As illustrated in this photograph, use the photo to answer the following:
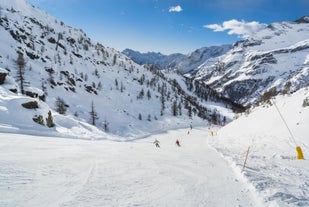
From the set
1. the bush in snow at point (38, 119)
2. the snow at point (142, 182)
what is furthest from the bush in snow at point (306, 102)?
the bush in snow at point (38, 119)

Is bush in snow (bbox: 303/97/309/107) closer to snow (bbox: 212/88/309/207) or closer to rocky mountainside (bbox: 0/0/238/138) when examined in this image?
snow (bbox: 212/88/309/207)

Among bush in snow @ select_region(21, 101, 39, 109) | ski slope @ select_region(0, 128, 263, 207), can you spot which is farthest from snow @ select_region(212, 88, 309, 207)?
bush in snow @ select_region(21, 101, 39, 109)

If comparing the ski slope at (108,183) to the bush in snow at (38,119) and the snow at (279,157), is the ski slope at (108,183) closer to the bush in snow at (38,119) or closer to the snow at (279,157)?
the snow at (279,157)

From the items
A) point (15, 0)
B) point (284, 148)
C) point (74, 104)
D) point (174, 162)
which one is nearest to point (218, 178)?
point (174, 162)

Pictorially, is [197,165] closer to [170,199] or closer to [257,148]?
[170,199]

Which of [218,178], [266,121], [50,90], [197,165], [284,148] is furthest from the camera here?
[50,90]

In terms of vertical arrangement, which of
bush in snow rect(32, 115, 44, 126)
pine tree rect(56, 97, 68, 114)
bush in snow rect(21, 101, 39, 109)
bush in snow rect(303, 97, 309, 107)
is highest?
pine tree rect(56, 97, 68, 114)

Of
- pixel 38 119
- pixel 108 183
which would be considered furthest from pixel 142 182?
pixel 38 119

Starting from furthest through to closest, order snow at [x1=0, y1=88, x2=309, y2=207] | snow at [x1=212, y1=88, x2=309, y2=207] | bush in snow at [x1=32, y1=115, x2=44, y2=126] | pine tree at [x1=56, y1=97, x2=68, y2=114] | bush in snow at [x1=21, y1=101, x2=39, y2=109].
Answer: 1. pine tree at [x1=56, y1=97, x2=68, y2=114]
2. bush in snow at [x1=21, y1=101, x2=39, y2=109]
3. bush in snow at [x1=32, y1=115, x2=44, y2=126]
4. snow at [x1=212, y1=88, x2=309, y2=207]
5. snow at [x1=0, y1=88, x2=309, y2=207]

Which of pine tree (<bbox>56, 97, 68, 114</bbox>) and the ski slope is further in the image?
pine tree (<bbox>56, 97, 68, 114</bbox>)

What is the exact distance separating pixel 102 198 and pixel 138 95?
430ft

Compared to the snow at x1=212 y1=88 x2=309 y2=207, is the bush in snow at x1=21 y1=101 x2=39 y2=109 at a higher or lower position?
higher

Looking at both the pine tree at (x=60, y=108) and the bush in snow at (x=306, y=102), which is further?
the pine tree at (x=60, y=108)

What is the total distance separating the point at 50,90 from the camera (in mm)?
82438
